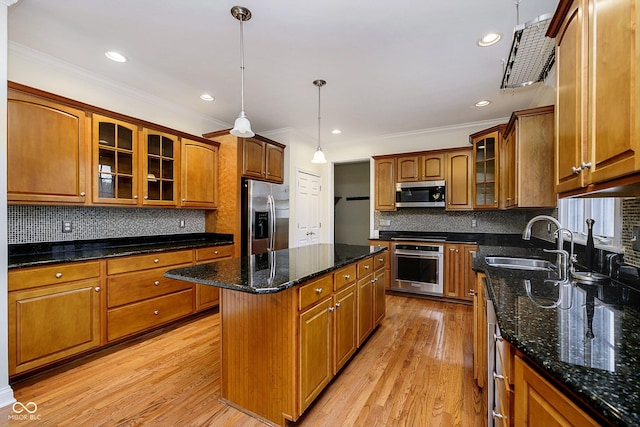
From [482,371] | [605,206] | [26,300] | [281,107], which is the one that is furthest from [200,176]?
[605,206]

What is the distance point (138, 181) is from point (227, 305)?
2.02 m

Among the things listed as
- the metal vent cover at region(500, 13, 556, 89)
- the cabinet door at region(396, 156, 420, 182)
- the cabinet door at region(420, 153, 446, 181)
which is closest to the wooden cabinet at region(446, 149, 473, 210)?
the cabinet door at region(420, 153, 446, 181)

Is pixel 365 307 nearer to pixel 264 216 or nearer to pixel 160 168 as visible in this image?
pixel 264 216

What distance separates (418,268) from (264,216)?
7.68ft

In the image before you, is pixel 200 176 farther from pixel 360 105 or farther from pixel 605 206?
pixel 605 206

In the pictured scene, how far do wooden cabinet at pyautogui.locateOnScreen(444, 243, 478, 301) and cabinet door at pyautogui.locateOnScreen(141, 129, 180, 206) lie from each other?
3.65m

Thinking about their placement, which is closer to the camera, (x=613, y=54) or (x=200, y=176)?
(x=613, y=54)

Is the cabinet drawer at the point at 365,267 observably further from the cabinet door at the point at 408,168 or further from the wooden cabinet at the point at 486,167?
the cabinet door at the point at 408,168

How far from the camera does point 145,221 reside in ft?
11.0

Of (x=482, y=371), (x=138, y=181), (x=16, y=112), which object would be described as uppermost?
(x=16, y=112)

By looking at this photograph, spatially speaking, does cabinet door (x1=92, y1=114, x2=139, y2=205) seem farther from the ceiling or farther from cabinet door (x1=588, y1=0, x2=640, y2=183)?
cabinet door (x1=588, y1=0, x2=640, y2=183)

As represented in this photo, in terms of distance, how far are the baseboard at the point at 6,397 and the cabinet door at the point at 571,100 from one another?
338 centimetres

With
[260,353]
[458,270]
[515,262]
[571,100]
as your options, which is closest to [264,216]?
[260,353]

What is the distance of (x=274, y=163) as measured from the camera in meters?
4.32
